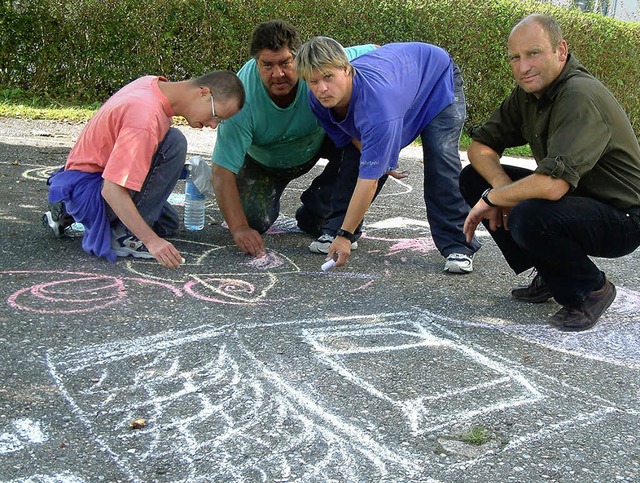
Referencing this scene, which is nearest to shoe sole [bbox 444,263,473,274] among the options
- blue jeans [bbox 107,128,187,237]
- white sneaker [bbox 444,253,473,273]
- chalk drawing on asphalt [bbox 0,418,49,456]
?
white sneaker [bbox 444,253,473,273]

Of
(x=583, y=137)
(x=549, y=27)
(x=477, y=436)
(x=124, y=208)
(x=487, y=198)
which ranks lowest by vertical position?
(x=477, y=436)

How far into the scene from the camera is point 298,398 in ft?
9.60

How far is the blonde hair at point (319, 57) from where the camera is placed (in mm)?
3898

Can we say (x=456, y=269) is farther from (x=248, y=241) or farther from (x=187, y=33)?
(x=187, y=33)

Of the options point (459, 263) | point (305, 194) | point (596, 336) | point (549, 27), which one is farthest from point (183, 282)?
point (549, 27)

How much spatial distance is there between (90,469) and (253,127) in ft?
8.52

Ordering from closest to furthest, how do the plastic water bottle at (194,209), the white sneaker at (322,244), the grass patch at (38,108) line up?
the white sneaker at (322,244)
the plastic water bottle at (194,209)
the grass patch at (38,108)

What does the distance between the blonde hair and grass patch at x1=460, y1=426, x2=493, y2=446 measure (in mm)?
1933

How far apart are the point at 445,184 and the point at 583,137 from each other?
1233 mm

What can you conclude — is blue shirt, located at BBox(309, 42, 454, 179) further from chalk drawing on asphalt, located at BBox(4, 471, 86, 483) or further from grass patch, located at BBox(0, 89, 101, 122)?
grass patch, located at BBox(0, 89, 101, 122)

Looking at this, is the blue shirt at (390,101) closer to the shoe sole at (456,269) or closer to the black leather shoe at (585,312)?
the shoe sole at (456,269)

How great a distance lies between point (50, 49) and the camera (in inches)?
401

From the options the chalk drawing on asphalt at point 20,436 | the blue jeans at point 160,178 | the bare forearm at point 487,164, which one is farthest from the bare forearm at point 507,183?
the chalk drawing on asphalt at point 20,436

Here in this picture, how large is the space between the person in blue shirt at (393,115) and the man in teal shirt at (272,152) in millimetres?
235
